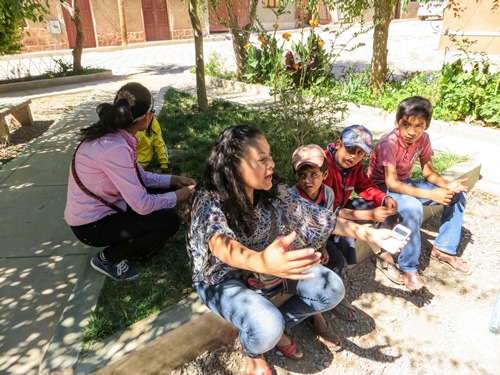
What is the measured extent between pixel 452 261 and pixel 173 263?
2.19 m

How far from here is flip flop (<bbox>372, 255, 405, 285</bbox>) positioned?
285cm

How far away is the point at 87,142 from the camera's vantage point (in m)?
2.44

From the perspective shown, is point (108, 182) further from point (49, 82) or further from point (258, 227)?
point (49, 82)

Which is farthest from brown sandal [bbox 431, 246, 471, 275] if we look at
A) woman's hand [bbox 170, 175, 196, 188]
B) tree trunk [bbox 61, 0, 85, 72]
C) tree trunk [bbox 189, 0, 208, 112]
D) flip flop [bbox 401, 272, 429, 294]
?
tree trunk [bbox 61, 0, 85, 72]

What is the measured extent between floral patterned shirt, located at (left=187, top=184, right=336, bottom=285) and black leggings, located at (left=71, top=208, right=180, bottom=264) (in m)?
0.68

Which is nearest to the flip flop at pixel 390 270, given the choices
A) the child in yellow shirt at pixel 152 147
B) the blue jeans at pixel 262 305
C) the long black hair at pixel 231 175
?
the blue jeans at pixel 262 305

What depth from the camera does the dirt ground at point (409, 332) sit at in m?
2.23

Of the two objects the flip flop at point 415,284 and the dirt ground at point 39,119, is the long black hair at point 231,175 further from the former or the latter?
the dirt ground at point 39,119

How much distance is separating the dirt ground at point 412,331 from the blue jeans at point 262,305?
A: 12.7 inches

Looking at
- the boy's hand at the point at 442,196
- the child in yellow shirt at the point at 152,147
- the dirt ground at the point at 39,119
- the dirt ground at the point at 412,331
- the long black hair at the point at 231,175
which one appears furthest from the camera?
the dirt ground at the point at 39,119

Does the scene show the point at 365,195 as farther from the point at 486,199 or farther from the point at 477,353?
the point at 486,199

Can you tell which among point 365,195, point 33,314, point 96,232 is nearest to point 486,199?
point 365,195

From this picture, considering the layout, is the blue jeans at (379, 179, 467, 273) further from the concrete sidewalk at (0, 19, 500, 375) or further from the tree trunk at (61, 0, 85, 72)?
the tree trunk at (61, 0, 85, 72)

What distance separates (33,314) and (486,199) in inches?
167
